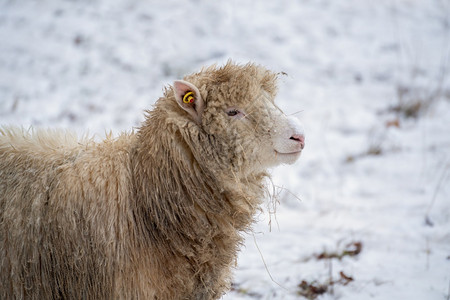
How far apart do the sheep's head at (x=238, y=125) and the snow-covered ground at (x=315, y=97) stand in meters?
1.46

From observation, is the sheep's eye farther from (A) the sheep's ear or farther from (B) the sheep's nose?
(B) the sheep's nose

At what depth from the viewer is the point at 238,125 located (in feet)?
8.73

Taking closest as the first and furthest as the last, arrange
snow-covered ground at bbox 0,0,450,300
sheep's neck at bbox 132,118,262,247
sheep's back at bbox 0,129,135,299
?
sheep's back at bbox 0,129,135,299 < sheep's neck at bbox 132,118,262,247 < snow-covered ground at bbox 0,0,450,300

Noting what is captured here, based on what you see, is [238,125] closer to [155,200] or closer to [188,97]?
[188,97]

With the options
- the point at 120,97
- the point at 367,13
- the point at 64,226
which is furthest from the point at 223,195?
the point at 367,13

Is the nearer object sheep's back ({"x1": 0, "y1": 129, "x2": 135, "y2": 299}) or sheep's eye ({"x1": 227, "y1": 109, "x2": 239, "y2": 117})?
sheep's back ({"x1": 0, "y1": 129, "x2": 135, "y2": 299})

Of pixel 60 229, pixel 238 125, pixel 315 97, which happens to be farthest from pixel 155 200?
pixel 315 97

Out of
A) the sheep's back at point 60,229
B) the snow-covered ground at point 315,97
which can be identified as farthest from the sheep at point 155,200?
the snow-covered ground at point 315,97

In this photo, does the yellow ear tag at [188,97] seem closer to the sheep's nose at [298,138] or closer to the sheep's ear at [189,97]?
the sheep's ear at [189,97]

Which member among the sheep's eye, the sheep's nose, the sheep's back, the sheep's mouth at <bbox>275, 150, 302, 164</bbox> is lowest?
the sheep's back

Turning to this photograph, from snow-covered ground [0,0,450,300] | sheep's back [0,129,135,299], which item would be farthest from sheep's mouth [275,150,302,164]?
snow-covered ground [0,0,450,300]

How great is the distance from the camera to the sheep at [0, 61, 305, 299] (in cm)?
254

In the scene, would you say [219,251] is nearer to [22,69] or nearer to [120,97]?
[120,97]

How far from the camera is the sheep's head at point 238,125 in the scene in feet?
8.68
